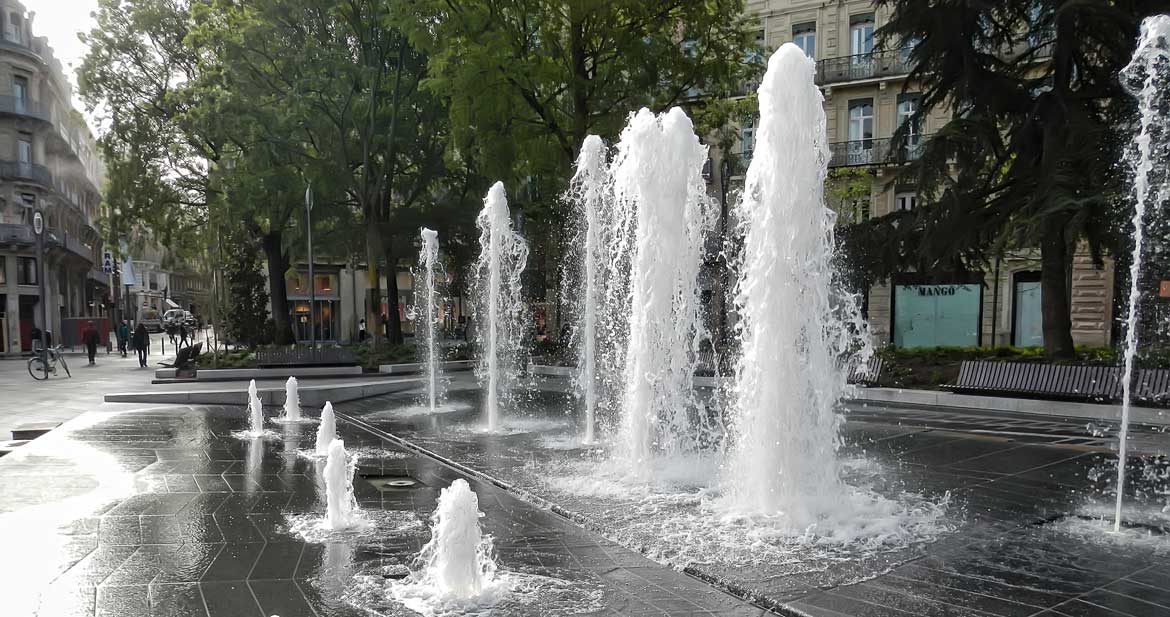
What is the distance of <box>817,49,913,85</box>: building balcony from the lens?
29344mm

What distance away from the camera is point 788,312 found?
621 cm

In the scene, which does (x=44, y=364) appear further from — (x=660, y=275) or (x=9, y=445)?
(x=660, y=275)

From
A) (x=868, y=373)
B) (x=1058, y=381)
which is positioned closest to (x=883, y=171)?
(x=868, y=373)

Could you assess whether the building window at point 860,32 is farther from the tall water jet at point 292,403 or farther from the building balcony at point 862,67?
the tall water jet at point 292,403

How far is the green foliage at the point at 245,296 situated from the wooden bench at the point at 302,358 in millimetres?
11166

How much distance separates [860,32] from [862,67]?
62.8 inches

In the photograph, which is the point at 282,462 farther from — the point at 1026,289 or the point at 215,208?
the point at 1026,289

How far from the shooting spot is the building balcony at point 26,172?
131ft

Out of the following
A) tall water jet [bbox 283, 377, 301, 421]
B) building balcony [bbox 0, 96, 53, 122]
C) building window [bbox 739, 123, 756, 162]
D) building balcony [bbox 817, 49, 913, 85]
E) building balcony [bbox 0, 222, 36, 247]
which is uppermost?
building balcony [bbox 0, 96, 53, 122]

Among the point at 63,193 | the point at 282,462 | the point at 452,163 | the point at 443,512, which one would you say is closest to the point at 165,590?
the point at 443,512

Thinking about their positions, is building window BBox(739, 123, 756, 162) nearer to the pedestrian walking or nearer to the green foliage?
the green foliage

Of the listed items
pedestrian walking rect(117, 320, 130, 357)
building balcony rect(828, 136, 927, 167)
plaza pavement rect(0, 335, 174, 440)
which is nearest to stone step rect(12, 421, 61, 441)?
plaza pavement rect(0, 335, 174, 440)

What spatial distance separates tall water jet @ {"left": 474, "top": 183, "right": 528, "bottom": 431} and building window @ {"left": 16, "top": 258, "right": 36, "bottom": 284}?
26763 mm

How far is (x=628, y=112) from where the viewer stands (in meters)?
19.8
